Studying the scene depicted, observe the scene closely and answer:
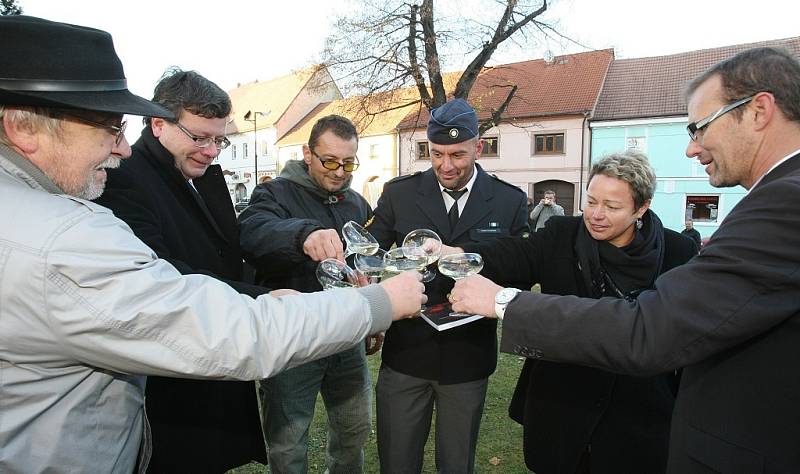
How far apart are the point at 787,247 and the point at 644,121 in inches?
1045

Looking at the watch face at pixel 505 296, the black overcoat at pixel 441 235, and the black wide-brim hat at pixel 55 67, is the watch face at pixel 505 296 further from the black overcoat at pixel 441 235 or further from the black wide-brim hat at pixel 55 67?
the black wide-brim hat at pixel 55 67

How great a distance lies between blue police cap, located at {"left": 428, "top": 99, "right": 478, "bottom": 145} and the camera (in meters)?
2.96

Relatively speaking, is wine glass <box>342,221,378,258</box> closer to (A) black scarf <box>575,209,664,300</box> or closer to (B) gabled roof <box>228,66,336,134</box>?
(A) black scarf <box>575,209,664,300</box>

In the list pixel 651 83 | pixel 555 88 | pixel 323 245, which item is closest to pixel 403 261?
pixel 323 245

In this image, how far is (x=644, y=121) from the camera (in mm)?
24828

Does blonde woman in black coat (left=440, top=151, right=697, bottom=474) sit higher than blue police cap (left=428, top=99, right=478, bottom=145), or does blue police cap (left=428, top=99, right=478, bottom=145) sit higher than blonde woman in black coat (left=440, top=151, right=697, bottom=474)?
blue police cap (left=428, top=99, right=478, bottom=145)

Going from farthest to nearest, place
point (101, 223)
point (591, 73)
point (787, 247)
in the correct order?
point (591, 73), point (787, 247), point (101, 223)

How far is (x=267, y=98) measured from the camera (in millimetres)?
46875

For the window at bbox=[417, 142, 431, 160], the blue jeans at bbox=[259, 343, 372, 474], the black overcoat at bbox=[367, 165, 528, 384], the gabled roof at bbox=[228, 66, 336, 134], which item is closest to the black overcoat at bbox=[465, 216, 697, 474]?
the black overcoat at bbox=[367, 165, 528, 384]

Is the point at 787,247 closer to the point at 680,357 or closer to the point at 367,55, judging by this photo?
A: the point at 680,357

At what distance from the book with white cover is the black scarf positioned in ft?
2.19

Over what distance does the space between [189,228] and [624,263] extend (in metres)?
2.10

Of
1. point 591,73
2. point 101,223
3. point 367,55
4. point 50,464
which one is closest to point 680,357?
point 101,223

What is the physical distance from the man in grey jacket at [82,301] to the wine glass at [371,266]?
0.96 meters
